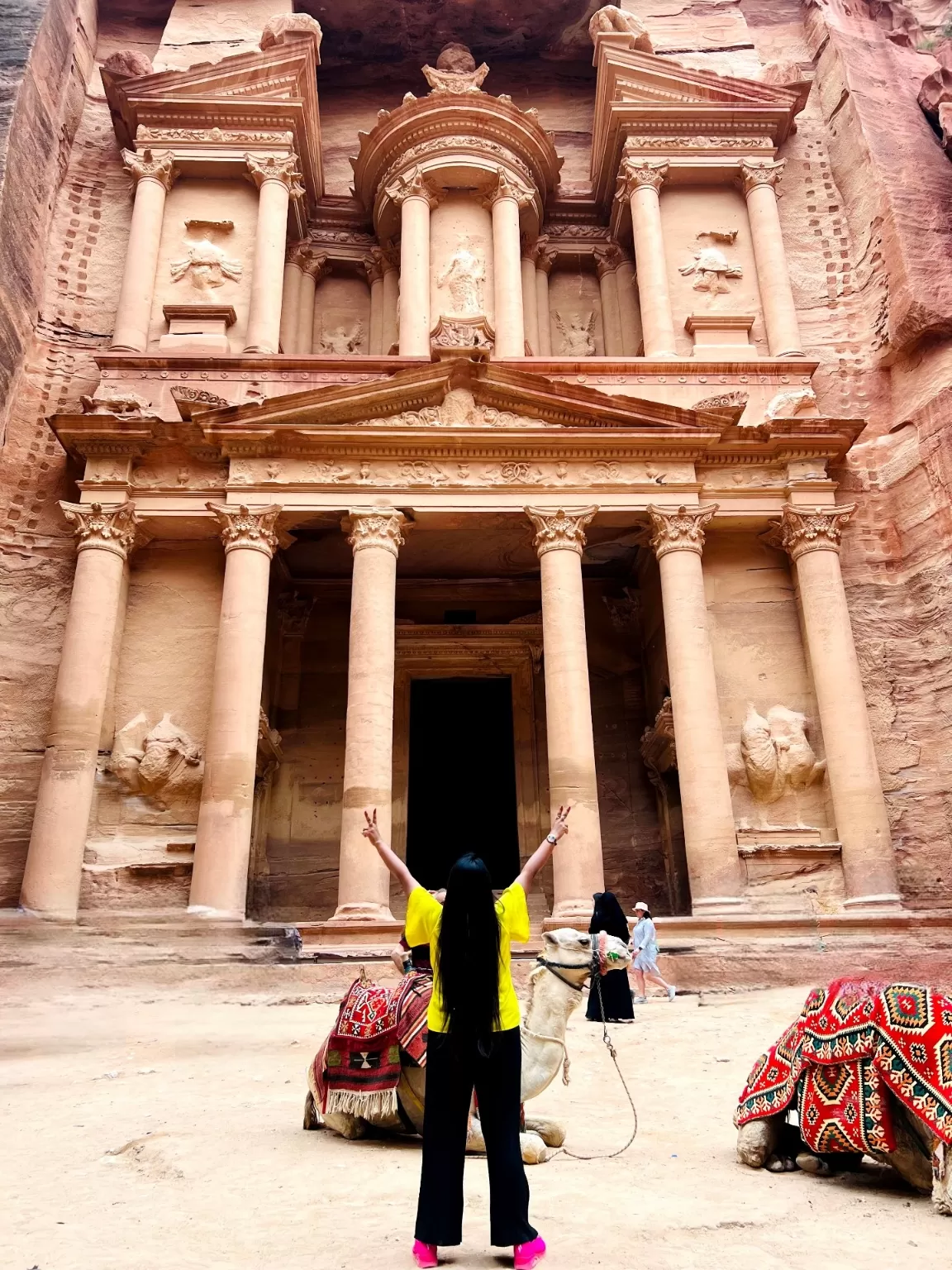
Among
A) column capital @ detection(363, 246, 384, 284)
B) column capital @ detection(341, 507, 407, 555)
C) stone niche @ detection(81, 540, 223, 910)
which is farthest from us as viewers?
column capital @ detection(363, 246, 384, 284)

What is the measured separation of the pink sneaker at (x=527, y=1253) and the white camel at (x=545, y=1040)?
Answer: 1.40m

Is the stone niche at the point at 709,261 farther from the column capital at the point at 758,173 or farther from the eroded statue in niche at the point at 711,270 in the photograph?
the column capital at the point at 758,173

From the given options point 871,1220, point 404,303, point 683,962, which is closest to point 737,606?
point 683,962

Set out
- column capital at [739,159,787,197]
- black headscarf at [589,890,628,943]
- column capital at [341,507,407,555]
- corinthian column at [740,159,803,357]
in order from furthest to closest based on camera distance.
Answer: column capital at [739,159,787,197] < corinthian column at [740,159,803,357] < column capital at [341,507,407,555] < black headscarf at [589,890,628,943]

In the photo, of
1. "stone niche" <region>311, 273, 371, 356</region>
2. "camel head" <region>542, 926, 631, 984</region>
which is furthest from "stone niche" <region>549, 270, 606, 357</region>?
"camel head" <region>542, 926, 631, 984</region>

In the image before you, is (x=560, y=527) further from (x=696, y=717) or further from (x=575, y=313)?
(x=575, y=313)

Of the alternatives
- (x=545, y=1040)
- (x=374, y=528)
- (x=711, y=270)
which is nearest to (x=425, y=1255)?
(x=545, y=1040)

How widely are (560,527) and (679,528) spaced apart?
195 cm

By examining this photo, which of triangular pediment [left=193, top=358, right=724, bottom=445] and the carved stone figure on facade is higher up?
the carved stone figure on facade

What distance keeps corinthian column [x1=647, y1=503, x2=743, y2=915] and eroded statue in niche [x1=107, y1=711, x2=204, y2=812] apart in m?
7.41

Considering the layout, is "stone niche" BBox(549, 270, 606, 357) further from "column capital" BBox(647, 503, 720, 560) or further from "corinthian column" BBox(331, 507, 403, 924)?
"corinthian column" BBox(331, 507, 403, 924)

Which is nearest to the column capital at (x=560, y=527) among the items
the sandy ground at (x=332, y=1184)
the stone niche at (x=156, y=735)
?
the stone niche at (x=156, y=735)

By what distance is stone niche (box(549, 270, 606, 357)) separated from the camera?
22.7 meters

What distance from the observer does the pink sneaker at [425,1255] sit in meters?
3.53
